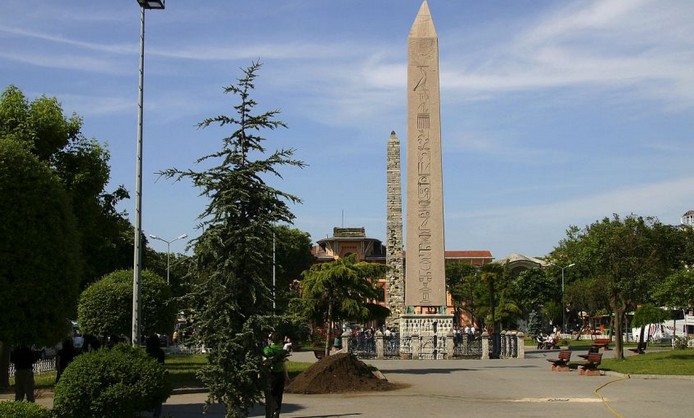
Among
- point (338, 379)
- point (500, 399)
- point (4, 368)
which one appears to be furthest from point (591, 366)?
point (4, 368)

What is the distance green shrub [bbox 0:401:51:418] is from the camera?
11617mm

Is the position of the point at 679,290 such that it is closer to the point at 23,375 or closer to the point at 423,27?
the point at 423,27

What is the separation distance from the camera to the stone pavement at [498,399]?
680 inches

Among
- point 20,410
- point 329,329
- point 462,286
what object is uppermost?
point 462,286

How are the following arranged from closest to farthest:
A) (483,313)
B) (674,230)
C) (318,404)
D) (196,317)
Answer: (196,317) < (318,404) < (674,230) < (483,313)

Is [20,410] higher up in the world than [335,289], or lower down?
lower down

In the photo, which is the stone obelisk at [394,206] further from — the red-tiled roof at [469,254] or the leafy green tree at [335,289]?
the red-tiled roof at [469,254]

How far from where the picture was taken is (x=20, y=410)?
1181 cm

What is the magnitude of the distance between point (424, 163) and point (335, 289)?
9.18m

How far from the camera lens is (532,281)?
292 feet

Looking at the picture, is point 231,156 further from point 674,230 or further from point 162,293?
point 674,230

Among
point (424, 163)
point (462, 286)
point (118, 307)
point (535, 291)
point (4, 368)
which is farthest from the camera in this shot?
point (462, 286)

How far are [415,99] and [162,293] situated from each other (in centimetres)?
1276

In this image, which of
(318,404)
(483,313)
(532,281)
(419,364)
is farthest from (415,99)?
(532,281)
